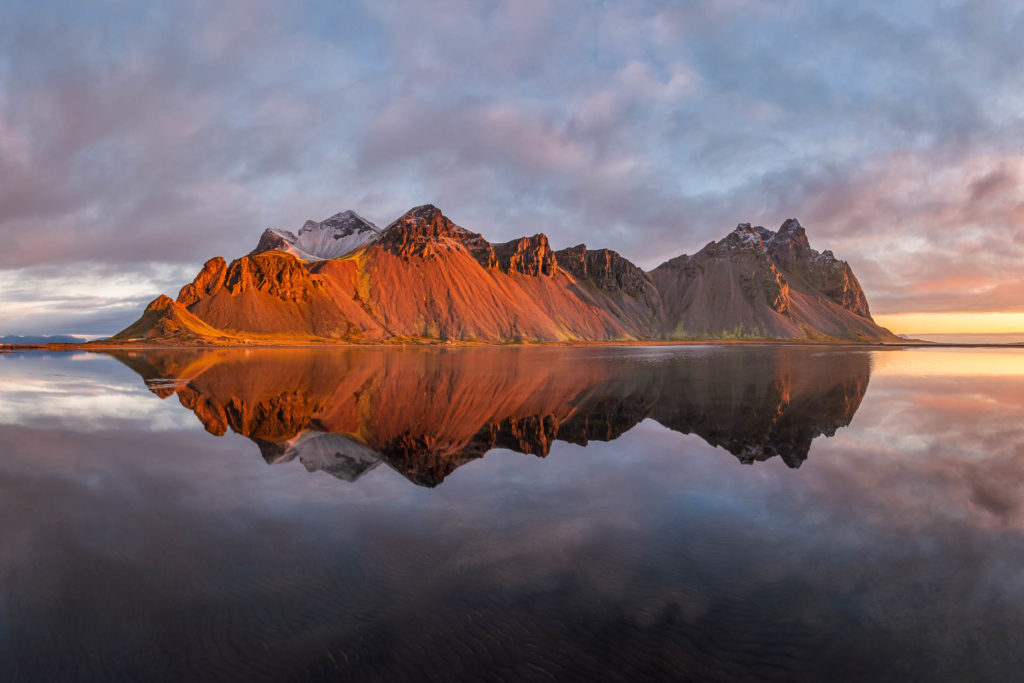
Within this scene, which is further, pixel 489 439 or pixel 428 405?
pixel 428 405

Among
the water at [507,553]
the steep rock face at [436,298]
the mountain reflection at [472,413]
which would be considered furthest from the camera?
the steep rock face at [436,298]

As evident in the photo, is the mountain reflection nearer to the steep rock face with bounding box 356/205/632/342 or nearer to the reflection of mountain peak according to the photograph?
the reflection of mountain peak

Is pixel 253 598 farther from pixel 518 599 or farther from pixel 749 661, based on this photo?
pixel 749 661

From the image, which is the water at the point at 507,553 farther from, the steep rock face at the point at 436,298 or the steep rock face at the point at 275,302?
the steep rock face at the point at 436,298

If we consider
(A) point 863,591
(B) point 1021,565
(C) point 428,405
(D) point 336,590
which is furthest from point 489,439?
(B) point 1021,565

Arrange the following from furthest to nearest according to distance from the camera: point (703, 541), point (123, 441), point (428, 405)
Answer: point (428, 405) < point (123, 441) < point (703, 541)

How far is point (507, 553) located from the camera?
27.9 feet

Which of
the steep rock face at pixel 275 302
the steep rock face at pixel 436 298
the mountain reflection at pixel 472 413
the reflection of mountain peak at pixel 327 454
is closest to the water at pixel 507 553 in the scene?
the reflection of mountain peak at pixel 327 454

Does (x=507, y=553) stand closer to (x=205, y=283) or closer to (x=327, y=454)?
(x=327, y=454)

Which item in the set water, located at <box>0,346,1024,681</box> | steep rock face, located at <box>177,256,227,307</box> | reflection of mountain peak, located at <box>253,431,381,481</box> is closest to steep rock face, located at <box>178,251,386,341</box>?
steep rock face, located at <box>177,256,227,307</box>

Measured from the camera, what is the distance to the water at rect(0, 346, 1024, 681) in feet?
19.0

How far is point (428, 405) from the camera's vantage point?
84.7 feet

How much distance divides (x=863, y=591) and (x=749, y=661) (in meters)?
3.03

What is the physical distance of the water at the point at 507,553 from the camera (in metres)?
5.79
